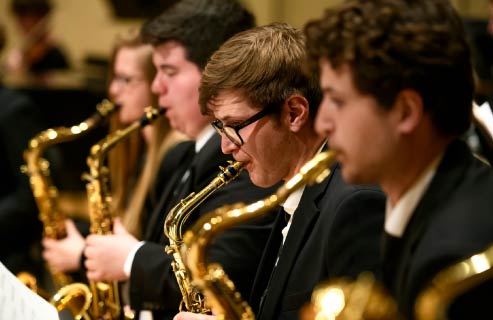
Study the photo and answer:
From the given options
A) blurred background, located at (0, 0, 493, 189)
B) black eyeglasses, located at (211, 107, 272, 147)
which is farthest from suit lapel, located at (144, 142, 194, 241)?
blurred background, located at (0, 0, 493, 189)

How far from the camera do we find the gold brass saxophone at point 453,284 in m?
1.35

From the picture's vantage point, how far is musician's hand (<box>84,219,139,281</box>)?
2.80m

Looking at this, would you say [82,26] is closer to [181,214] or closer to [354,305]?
[181,214]

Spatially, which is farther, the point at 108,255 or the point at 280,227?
the point at 108,255

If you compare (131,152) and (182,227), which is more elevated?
(131,152)

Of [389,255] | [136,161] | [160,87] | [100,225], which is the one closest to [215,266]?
[389,255]

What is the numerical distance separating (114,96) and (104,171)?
1.54 feet

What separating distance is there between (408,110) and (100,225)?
1892 millimetres

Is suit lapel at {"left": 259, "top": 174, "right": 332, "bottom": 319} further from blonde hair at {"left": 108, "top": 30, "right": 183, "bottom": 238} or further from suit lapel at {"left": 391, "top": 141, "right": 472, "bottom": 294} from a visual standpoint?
blonde hair at {"left": 108, "top": 30, "right": 183, "bottom": 238}

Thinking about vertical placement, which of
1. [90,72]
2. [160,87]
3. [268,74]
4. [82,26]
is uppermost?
[82,26]

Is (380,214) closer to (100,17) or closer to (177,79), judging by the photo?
(177,79)

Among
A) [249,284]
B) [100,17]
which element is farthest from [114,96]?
[100,17]

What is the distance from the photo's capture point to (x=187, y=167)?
306 cm

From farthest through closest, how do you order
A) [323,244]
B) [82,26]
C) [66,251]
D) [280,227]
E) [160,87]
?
1. [82,26]
2. [66,251]
3. [160,87]
4. [280,227]
5. [323,244]
